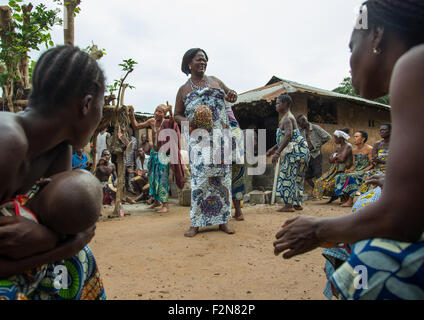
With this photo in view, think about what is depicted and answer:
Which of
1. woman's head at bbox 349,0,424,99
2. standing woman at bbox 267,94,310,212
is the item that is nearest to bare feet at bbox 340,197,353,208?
standing woman at bbox 267,94,310,212

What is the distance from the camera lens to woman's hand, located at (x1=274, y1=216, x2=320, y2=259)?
109 cm

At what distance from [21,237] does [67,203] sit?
17 centimetres

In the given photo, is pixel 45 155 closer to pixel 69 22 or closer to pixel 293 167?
pixel 69 22

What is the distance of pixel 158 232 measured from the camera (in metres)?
4.23

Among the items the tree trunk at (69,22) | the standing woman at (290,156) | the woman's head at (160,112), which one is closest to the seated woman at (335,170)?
the standing woman at (290,156)

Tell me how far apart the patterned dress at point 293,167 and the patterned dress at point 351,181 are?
1391mm

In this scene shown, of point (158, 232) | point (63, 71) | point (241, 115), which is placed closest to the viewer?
point (63, 71)

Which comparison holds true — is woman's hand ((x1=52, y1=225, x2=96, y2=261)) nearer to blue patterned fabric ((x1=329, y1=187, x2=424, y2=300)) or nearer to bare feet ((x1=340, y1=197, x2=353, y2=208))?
blue patterned fabric ((x1=329, y1=187, x2=424, y2=300))

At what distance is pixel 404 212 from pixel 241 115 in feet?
35.8

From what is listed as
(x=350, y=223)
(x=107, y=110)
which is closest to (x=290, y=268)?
(x=350, y=223)

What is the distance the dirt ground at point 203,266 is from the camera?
2.22 metres

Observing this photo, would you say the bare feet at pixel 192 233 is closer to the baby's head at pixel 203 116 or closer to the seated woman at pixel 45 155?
the baby's head at pixel 203 116

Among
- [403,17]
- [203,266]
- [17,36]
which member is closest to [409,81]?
[403,17]

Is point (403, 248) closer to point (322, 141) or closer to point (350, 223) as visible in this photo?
point (350, 223)
